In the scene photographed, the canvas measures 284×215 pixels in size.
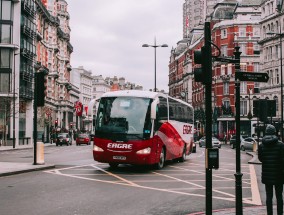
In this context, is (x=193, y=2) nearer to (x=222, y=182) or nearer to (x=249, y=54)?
(x=249, y=54)

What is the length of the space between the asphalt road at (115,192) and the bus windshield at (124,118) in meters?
1.54

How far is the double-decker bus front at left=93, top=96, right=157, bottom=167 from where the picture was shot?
19.0m

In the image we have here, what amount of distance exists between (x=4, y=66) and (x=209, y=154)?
178ft

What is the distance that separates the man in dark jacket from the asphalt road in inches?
79.0

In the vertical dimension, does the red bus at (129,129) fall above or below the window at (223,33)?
below

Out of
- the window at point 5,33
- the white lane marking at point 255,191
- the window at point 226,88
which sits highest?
the window at point 5,33

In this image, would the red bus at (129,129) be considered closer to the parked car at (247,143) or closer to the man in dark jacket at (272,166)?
Answer: the man in dark jacket at (272,166)

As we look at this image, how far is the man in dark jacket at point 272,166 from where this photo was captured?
8828 mm

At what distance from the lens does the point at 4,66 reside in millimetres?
59062

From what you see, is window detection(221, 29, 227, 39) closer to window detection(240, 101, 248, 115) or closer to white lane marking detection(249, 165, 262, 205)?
window detection(240, 101, 248, 115)

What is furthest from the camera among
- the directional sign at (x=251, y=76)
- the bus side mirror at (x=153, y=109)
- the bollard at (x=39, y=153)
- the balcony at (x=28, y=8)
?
Result: the balcony at (x=28, y=8)

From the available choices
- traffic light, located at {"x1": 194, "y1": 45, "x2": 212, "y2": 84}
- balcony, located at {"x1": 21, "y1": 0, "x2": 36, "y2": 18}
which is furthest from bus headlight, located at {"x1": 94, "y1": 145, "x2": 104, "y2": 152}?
balcony, located at {"x1": 21, "y1": 0, "x2": 36, "y2": 18}

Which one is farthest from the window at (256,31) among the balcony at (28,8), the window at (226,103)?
A: the balcony at (28,8)

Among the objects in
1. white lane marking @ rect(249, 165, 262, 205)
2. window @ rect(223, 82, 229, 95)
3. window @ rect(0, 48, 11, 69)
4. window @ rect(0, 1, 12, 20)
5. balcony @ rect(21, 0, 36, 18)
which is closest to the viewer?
white lane marking @ rect(249, 165, 262, 205)
